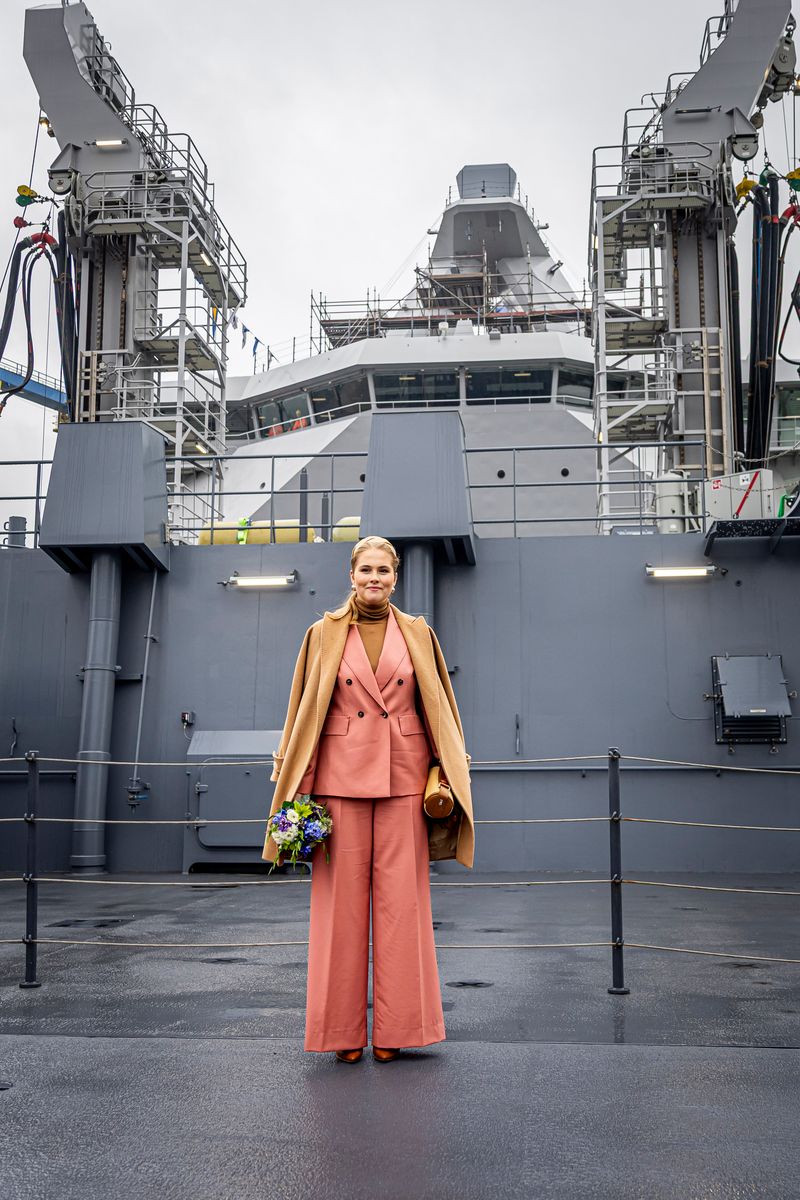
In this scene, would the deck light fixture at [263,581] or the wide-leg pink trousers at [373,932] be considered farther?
the deck light fixture at [263,581]

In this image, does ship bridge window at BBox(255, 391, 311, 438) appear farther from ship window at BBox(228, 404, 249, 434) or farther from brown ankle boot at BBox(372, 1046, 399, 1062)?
brown ankle boot at BBox(372, 1046, 399, 1062)

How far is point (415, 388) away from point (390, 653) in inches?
615

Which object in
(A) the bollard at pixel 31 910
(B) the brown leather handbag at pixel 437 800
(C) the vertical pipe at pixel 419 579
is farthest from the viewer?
(C) the vertical pipe at pixel 419 579

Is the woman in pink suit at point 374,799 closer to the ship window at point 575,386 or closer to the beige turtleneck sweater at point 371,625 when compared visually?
the beige turtleneck sweater at point 371,625

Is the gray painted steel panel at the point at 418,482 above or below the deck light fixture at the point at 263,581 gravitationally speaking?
above

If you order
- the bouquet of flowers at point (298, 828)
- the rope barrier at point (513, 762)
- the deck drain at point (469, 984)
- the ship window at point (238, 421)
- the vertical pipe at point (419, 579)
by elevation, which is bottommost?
the deck drain at point (469, 984)

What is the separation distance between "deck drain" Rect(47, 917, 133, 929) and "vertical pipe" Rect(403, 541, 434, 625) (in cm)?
428

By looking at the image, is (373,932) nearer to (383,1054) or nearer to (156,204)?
(383,1054)

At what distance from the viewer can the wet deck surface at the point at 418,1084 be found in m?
2.38

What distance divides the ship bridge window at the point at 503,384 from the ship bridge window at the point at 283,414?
3305mm

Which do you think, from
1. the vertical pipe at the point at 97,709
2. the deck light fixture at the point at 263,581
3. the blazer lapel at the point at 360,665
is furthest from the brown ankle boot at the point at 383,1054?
the deck light fixture at the point at 263,581

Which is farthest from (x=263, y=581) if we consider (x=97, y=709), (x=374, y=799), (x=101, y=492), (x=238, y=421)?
(x=238, y=421)

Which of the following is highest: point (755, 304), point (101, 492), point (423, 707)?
point (755, 304)

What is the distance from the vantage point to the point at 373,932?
3355 millimetres
